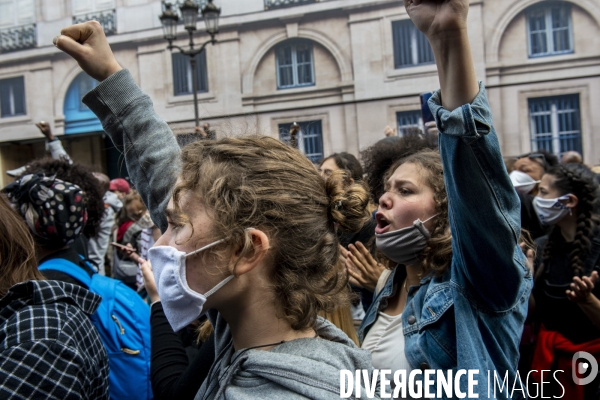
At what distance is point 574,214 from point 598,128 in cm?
516

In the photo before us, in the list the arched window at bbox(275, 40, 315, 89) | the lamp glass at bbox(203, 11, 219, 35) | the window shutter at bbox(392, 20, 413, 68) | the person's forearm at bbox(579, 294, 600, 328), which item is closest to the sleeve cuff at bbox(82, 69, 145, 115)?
the person's forearm at bbox(579, 294, 600, 328)

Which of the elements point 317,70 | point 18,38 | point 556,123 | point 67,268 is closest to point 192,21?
point 317,70

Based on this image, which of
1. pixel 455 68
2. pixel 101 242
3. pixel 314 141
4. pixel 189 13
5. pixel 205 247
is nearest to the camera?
pixel 455 68

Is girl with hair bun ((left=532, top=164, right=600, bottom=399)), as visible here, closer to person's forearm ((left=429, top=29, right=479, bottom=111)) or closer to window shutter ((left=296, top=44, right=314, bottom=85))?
person's forearm ((left=429, top=29, right=479, bottom=111))

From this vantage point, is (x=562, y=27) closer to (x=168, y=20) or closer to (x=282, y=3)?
(x=282, y=3)

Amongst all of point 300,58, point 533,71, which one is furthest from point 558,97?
point 300,58

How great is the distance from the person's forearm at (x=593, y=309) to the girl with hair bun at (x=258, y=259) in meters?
1.94

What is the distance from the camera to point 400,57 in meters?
8.00

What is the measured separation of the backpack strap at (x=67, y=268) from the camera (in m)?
2.08

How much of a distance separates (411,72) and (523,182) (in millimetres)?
3904

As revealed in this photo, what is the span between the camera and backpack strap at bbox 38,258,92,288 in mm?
2078

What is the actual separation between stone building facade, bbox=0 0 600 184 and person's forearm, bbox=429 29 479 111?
6.21 m

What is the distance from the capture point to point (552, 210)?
10.5ft

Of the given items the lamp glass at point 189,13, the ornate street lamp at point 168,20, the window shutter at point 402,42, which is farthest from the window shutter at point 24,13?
the window shutter at point 402,42
